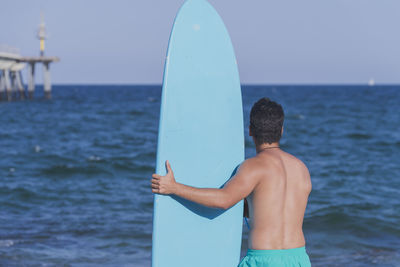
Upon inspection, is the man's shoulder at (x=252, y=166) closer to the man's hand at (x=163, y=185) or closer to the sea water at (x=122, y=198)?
the man's hand at (x=163, y=185)

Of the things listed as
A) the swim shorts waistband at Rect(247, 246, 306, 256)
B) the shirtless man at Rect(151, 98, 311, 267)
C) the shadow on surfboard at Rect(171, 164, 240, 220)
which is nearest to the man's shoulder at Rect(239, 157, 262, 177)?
the shirtless man at Rect(151, 98, 311, 267)

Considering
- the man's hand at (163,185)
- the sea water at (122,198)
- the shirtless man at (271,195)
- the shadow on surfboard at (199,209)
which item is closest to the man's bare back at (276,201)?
the shirtless man at (271,195)

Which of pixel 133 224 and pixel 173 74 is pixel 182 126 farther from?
pixel 133 224

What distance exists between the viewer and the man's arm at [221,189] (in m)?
2.50

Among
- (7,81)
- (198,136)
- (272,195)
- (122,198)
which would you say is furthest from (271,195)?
(7,81)

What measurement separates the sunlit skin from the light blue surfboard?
0.55 m

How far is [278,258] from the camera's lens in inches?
98.4

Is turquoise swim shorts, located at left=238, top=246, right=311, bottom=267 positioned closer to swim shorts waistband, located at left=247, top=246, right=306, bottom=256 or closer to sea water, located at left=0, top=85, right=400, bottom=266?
swim shorts waistband, located at left=247, top=246, right=306, bottom=256

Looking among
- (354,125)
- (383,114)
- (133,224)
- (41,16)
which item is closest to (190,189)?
(133,224)

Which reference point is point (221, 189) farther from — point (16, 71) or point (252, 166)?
point (16, 71)

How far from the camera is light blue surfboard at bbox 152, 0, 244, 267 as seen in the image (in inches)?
121

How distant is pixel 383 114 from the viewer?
31.0 metres

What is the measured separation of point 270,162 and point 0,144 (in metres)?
15.5

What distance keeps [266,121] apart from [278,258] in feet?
2.14
